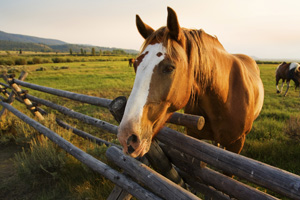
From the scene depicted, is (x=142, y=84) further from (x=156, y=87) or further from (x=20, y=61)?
(x=20, y=61)

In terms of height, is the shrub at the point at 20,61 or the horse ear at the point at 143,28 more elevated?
the horse ear at the point at 143,28

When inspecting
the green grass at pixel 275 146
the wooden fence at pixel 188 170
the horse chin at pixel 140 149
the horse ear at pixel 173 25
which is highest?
the horse ear at pixel 173 25

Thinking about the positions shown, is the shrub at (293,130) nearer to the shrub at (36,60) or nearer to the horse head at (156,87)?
the horse head at (156,87)

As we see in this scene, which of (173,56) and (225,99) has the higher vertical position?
(173,56)

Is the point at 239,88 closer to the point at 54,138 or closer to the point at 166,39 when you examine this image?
the point at 166,39

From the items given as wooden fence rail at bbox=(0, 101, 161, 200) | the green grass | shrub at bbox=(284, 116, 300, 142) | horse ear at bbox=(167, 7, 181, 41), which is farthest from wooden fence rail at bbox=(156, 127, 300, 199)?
shrub at bbox=(284, 116, 300, 142)

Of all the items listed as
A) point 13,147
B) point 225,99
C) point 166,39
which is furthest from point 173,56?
point 13,147

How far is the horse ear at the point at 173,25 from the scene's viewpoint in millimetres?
1357

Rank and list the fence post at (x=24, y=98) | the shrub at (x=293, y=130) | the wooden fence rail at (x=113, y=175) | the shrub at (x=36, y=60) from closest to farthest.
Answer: the wooden fence rail at (x=113, y=175) → the shrub at (x=293, y=130) → the fence post at (x=24, y=98) → the shrub at (x=36, y=60)

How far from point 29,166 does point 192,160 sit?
3.03 m

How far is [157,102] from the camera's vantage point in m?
1.31

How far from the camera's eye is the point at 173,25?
55.3 inches

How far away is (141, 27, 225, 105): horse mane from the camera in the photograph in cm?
142

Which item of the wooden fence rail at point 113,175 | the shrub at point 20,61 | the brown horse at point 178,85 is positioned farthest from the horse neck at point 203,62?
the shrub at point 20,61
